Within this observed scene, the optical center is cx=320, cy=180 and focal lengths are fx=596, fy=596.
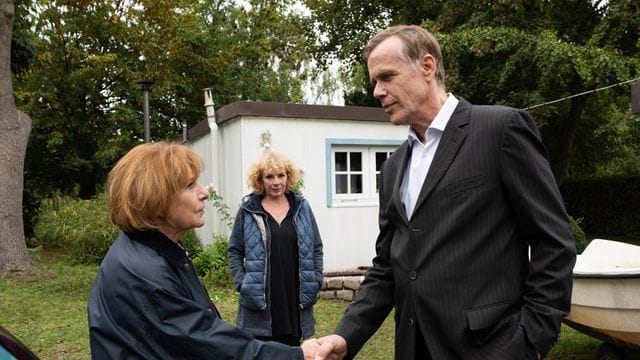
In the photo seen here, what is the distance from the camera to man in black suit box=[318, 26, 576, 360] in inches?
72.4

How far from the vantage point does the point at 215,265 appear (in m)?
9.69

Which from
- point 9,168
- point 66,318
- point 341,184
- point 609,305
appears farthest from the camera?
point 9,168

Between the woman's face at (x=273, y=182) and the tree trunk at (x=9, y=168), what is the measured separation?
8763mm

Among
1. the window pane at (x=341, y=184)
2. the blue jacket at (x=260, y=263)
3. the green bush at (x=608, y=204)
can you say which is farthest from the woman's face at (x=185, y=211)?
the green bush at (x=608, y=204)

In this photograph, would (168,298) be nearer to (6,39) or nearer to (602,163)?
(6,39)

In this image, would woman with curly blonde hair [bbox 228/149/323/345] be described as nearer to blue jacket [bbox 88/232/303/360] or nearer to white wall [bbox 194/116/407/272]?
blue jacket [bbox 88/232/303/360]

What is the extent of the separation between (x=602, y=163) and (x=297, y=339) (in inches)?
731

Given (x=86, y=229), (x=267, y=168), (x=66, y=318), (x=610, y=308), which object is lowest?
(x=66, y=318)

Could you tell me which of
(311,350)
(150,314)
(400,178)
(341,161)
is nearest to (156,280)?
(150,314)

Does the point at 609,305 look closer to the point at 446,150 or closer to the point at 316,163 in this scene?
the point at 446,150


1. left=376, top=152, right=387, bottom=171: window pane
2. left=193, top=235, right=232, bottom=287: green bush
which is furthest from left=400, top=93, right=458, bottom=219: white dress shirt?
left=376, top=152, right=387, bottom=171: window pane

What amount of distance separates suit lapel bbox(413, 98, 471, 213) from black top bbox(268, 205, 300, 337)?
2.38 meters

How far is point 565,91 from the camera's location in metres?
14.9

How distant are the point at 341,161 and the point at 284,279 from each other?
6.39 m
